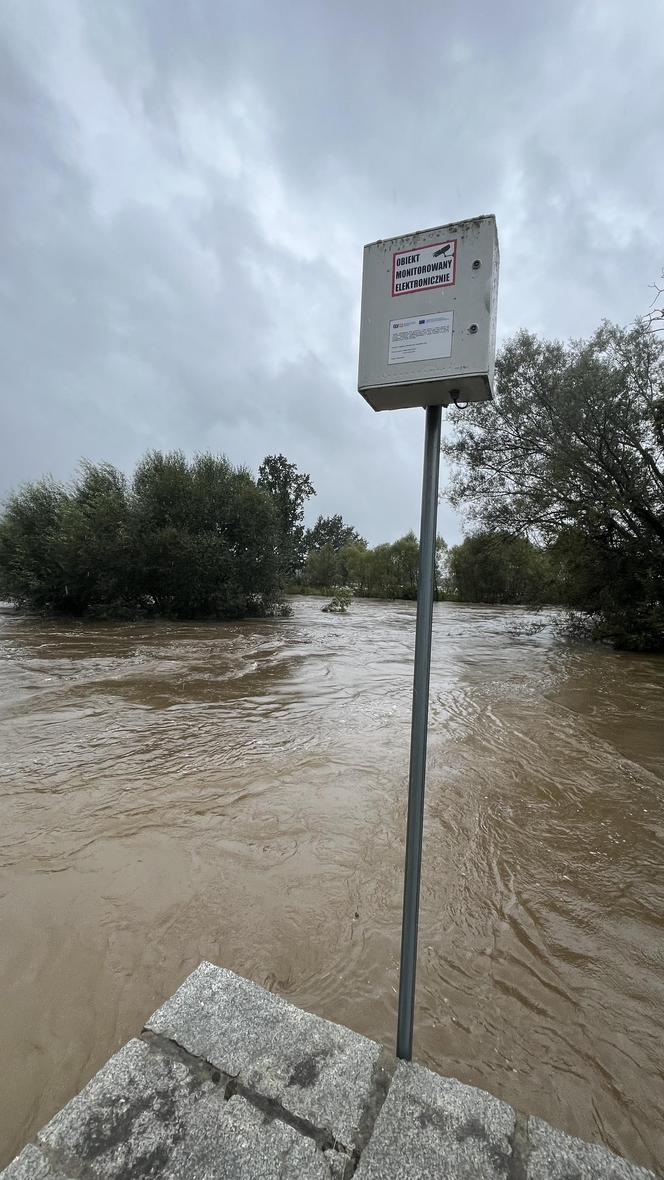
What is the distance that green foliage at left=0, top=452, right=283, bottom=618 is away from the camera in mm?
15758

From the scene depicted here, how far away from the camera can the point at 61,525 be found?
1608 cm

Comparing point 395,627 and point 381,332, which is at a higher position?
point 381,332

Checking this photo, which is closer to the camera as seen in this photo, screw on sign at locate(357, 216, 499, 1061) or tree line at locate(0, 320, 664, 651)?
screw on sign at locate(357, 216, 499, 1061)

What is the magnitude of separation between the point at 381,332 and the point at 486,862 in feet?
9.17

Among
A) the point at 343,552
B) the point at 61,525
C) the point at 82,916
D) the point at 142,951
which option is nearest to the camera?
the point at 142,951

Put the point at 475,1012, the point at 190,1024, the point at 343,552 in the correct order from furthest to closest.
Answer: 1. the point at 343,552
2. the point at 475,1012
3. the point at 190,1024

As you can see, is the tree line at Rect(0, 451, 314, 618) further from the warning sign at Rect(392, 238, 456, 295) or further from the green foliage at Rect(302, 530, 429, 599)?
the green foliage at Rect(302, 530, 429, 599)

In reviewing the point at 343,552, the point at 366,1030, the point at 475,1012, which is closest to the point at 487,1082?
the point at 475,1012

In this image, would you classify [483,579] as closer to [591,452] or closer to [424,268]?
[591,452]

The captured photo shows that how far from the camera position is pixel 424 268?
1441 mm

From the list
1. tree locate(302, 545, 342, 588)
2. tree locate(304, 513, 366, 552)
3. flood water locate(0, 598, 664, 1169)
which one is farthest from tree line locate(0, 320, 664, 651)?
tree locate(304, 513, 366, 552)

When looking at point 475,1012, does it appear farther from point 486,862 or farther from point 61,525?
point 61,525

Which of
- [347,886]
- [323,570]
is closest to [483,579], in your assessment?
[323,570]

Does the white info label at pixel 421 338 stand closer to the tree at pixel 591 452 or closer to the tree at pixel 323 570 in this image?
the tree at pixel 591 452
